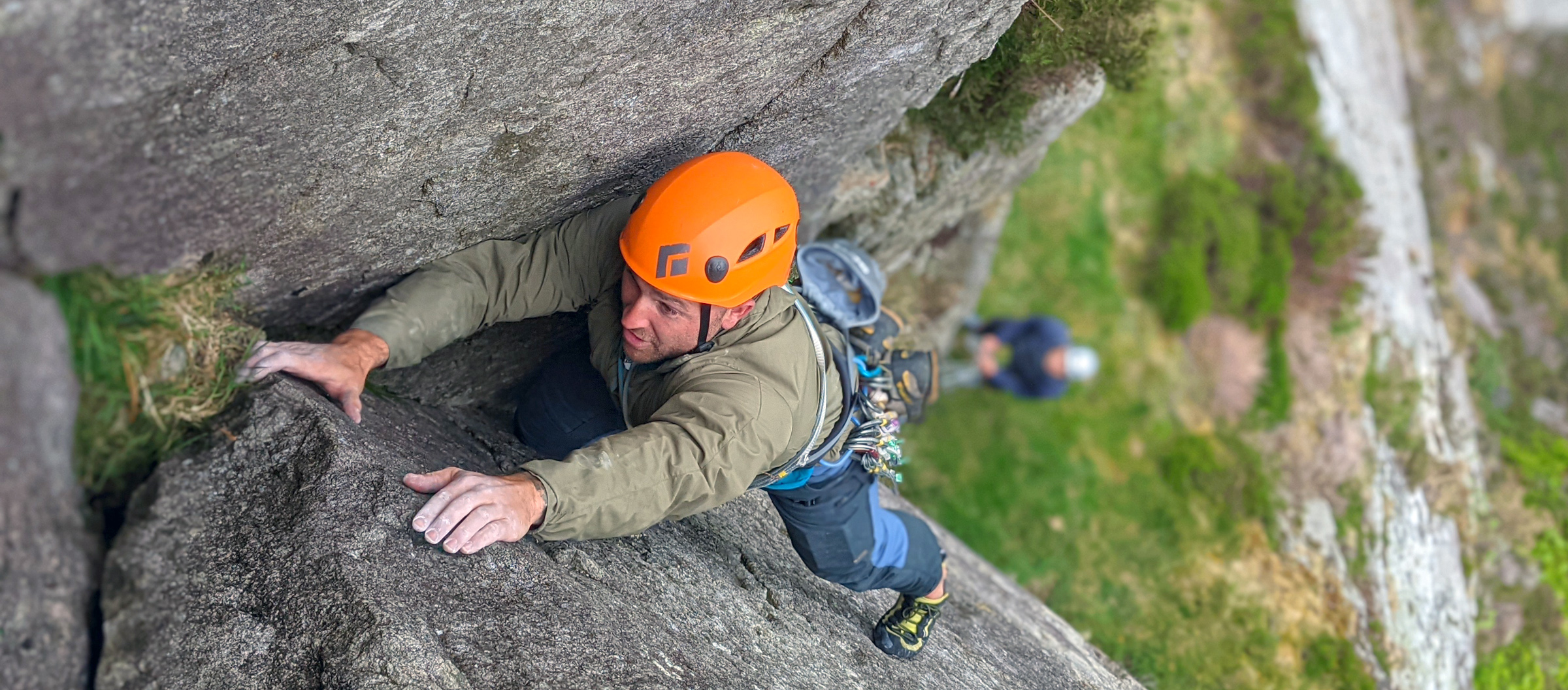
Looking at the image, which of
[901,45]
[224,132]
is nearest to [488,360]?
[224,132]

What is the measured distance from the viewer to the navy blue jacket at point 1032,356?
10.7m

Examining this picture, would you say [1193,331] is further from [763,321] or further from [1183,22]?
[763,321]

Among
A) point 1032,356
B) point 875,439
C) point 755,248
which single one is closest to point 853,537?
point 875,439

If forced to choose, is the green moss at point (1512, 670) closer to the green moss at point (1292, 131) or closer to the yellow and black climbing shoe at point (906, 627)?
the green moss at point (1292, 131)

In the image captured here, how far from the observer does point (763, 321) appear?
4.53m

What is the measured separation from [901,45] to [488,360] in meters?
2.99

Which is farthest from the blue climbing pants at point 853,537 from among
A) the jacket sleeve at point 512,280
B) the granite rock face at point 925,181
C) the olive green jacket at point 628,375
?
the granite rock face at point 925,181

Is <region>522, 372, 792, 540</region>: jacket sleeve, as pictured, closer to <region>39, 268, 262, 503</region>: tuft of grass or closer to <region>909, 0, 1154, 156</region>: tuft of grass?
<region>39, 268, 262, 503</region>: tuft of grass

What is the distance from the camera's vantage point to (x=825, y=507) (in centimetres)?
517

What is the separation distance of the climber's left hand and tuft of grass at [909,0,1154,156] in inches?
169

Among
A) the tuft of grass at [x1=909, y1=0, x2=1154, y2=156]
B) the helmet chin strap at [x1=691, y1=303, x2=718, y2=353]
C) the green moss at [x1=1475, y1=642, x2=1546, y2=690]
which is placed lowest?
the green moss at [x1=1475, y1=642, x2=1546, y2=690]

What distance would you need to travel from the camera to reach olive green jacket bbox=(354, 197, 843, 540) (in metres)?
3.79

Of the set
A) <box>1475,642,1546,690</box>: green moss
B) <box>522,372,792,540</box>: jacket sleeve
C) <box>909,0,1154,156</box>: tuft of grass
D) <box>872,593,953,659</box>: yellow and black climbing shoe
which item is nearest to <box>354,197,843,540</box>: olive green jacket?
<box>522,372,792,540</box>: jacket sleeve

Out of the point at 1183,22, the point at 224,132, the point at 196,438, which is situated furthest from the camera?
the point at 1183,22
